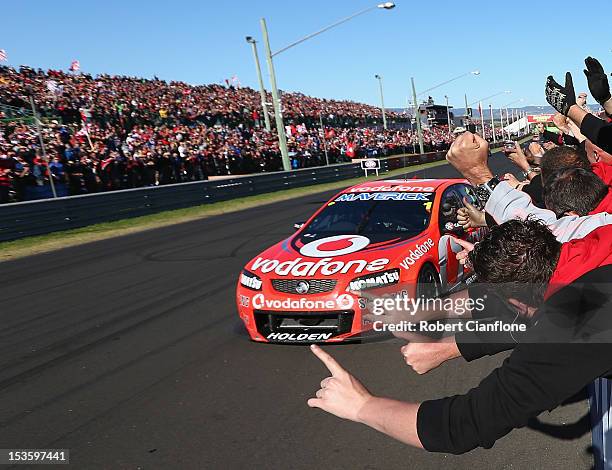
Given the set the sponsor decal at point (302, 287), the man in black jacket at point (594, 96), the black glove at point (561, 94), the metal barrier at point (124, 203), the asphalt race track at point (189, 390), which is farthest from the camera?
the metal barrier at point (124, 203)

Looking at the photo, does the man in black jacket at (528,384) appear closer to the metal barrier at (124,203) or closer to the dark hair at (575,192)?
the dark hair at (575,192)

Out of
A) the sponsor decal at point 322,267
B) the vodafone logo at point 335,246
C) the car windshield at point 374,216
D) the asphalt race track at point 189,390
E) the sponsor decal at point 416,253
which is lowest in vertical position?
the asphalt race track at point 189,390

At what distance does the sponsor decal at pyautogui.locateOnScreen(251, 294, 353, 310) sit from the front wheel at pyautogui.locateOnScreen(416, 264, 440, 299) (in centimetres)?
72

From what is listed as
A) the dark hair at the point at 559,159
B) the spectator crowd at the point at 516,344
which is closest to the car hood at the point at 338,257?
the dark hair at the point at 559,159

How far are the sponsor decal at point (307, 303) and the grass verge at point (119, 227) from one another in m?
8.93

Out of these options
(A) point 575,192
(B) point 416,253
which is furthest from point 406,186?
(A) point 575,192

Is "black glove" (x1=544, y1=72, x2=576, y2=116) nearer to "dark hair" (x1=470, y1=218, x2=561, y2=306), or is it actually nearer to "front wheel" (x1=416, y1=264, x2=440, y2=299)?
"dark hair" (x1=470, y1=218, x2=561, y2=306)

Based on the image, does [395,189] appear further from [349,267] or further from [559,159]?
[559,159]

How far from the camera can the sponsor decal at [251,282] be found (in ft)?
18.0

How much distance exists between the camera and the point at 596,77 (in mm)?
3375

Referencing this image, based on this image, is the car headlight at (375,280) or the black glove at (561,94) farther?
the car headlight at (375,280)

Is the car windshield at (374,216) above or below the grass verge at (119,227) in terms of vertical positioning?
above

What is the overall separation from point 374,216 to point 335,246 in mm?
867

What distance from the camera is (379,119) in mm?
55812
